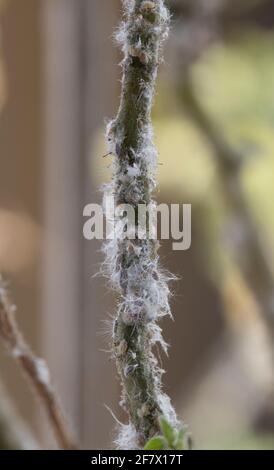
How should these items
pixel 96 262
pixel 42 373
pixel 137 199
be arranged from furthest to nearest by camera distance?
pixel 96 262, pixel 42 373, pixel 137 199

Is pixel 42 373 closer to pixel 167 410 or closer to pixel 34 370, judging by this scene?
pixel 34 370

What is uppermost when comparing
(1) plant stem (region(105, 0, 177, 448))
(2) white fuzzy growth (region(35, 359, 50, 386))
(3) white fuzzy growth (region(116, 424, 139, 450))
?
(1) plant stem (region(105, 0, 177, 448))

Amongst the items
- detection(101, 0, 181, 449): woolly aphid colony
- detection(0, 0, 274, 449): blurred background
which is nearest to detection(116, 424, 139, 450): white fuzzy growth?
detection(101, 0, 181, 449): woolly aphid colony

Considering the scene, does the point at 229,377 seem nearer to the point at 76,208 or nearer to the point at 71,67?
the point at 76,208

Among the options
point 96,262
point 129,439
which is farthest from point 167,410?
point 96,262

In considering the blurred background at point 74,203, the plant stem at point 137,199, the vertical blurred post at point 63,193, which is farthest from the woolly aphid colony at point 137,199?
the vertical blurred post at point 63,193

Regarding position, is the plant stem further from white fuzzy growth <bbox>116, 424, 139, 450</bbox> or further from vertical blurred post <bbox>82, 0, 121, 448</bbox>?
vertical blurred post <bbox>82, 0, 121, 448</bbox>

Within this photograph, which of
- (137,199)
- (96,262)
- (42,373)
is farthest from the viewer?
(96,262)

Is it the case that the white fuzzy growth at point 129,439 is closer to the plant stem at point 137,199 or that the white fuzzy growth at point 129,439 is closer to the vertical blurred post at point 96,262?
the plant stem at point 137,199
